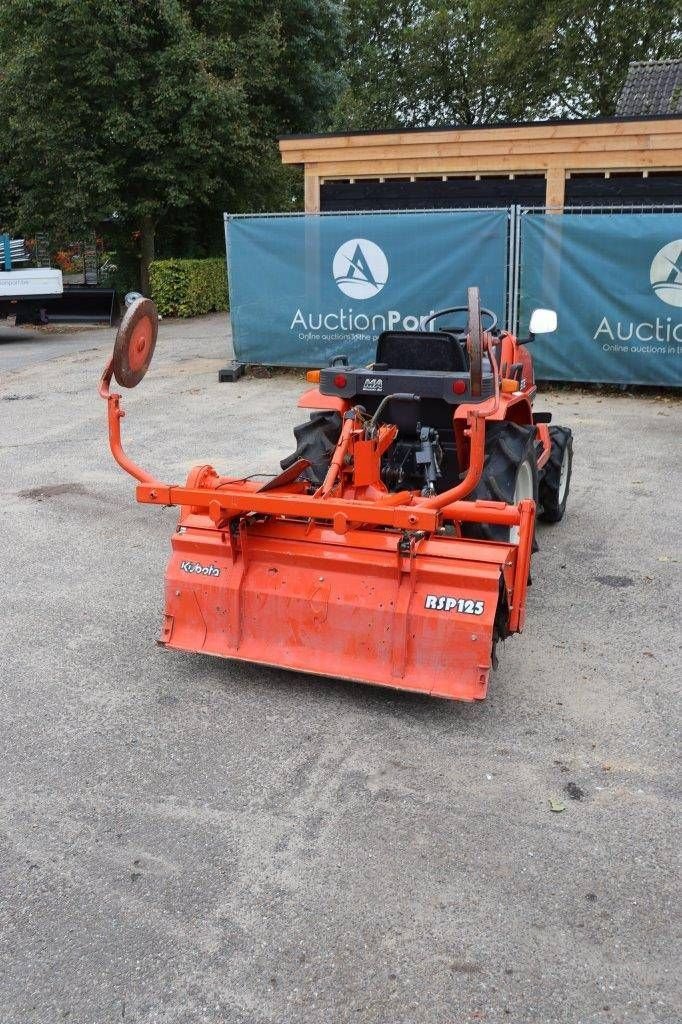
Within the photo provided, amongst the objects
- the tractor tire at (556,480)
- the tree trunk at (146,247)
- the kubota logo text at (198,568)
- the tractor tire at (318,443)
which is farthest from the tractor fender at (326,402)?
the tree trunk at (146,247)

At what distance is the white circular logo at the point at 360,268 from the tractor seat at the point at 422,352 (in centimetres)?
683

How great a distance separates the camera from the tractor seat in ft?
16.3

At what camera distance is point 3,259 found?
1802cm

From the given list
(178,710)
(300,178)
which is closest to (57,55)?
(300,178)

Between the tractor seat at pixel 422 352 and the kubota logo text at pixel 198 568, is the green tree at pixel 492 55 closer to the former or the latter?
the tractor seat at pixel 422 352

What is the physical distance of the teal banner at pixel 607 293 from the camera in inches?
416

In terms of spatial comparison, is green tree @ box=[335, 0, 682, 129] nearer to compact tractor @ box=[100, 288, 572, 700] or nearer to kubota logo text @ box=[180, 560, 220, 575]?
compact tractor @ box=[100, 288, 572, 700]

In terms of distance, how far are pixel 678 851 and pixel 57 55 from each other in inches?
809

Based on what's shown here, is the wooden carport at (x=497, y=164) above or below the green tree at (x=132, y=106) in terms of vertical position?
below

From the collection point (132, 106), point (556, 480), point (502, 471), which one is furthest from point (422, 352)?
point (132, 106)

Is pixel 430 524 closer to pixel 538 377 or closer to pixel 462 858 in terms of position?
pixel 462 858

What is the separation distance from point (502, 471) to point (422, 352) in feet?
2.56

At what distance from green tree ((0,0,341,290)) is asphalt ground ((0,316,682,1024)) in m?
16.5

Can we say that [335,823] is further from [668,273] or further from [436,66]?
[436,66]
